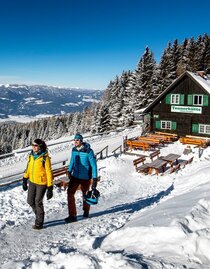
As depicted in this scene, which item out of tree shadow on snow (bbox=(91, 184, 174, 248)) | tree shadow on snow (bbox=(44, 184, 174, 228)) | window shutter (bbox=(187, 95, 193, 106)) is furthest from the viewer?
window shutter (bbox=(187, 95, 193, 106))

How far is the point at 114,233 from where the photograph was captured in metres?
5.88

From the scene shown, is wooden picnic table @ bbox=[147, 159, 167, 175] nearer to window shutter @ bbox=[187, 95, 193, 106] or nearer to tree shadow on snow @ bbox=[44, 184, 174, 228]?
tree shadow on snow @ bbox=[44, 184, 174, 228]

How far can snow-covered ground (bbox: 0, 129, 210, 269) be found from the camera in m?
4.53

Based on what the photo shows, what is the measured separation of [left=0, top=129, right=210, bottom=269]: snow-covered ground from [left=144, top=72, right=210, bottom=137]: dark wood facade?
1853 cm

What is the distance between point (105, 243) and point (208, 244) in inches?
77.2

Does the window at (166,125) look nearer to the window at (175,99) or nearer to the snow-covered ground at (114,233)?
the window at (175,99)

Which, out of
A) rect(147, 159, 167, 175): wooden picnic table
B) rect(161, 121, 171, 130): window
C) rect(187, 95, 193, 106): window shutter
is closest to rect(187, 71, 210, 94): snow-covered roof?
rect(187, 95, 193, 106): window shutter

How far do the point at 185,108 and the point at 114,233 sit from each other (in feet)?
91.0

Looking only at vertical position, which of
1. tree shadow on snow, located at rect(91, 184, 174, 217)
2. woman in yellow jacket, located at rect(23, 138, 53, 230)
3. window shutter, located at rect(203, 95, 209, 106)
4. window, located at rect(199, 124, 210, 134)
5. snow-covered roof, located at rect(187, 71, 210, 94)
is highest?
snow-covered roof, located at rect(187, 71, 210, 94)

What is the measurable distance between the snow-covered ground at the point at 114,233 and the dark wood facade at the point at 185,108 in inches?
730

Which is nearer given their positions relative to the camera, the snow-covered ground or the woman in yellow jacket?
the snow-covered ground

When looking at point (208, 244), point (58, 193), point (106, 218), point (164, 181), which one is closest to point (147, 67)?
point (164, 181)

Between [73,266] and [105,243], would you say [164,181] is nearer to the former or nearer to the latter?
[105,243]

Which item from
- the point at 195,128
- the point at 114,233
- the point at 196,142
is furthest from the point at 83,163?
the point at 195,128
